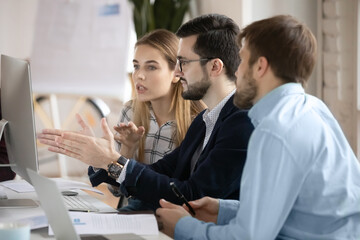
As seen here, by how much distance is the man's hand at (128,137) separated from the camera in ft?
7.81

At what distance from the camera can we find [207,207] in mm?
1767

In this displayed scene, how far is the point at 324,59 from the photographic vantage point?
12.5 ft

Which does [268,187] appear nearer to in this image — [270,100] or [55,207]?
[270,100]

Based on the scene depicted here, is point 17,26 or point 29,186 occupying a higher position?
point 17,26

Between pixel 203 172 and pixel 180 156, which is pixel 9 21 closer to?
→ pixel 180 156

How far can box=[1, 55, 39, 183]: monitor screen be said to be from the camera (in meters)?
1.66

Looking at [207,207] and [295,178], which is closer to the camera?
[295,178]

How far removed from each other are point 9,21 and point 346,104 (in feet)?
10.1

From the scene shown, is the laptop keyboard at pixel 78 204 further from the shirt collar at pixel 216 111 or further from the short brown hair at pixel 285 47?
the short brown hair at pixel 285 47

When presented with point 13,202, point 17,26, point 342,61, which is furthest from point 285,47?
point 17,26

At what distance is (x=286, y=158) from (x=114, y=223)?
0.50m

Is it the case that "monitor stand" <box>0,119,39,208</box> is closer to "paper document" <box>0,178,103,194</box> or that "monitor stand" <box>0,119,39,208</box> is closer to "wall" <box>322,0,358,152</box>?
"paper document" <box>0,178,103,194</box>

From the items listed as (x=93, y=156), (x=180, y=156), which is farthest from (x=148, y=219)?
(x=180, y=156)

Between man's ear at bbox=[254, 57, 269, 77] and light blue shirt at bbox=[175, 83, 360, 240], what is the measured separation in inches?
2.8
